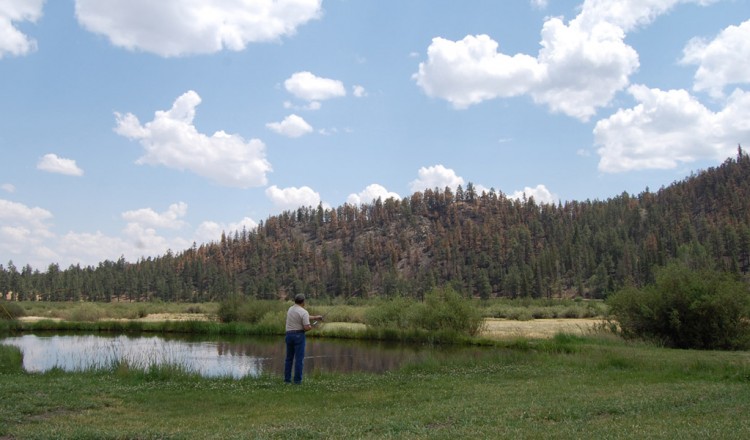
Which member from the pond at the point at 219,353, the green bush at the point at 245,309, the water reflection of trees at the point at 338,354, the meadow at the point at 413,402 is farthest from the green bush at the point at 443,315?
the meadow at the point at 413,402

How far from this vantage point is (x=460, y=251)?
150375 mm

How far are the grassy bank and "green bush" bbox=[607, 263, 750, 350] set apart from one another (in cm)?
764

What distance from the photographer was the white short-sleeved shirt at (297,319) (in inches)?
568

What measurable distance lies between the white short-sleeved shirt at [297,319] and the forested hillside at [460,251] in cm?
8314

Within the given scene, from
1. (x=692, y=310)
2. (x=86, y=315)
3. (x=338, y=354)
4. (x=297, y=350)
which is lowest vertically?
(x=338, y=354)

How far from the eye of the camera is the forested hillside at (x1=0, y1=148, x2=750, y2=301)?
114188 millimetres

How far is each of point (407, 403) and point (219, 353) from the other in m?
20.0

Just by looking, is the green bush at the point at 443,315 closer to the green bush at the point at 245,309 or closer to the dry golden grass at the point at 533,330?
the dry golden grass at the point at 533,330

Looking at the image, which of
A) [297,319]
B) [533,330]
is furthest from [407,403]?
[533,330]

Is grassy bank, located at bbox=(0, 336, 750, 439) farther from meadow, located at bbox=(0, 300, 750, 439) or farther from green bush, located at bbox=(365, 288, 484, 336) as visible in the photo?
green bush, located at bbox=(365, 288, 484, 336)

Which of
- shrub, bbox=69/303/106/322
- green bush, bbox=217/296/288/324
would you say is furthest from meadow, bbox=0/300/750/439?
shrub, bbox=69/303/106/322

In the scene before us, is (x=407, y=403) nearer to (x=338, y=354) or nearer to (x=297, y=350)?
(x=297, y=350)

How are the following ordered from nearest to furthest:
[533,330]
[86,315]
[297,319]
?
[297,319] → [533,330] → [86,315]

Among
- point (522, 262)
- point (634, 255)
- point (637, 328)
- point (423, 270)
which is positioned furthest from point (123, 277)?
point (637, 328)
